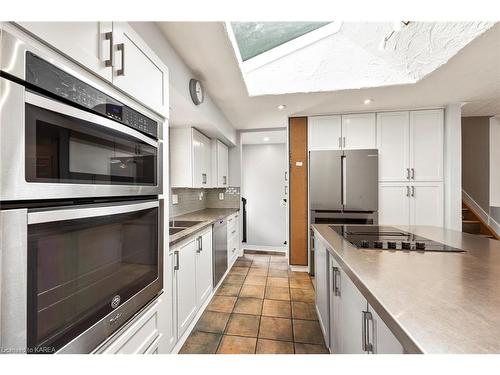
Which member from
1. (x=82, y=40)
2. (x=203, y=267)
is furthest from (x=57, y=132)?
(x=203, y=267)

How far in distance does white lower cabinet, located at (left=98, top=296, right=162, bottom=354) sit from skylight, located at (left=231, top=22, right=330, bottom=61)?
85.2 inches

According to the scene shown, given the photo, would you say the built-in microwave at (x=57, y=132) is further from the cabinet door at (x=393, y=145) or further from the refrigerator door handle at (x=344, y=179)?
the cabinet door at (x=393, y=145)

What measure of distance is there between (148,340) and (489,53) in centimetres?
315

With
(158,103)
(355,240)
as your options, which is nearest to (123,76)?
(158,103)

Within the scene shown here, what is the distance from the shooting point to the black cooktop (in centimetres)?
119

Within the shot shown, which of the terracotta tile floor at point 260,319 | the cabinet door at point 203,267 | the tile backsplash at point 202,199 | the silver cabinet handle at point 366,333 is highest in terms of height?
the tile backsplash at point 202,199

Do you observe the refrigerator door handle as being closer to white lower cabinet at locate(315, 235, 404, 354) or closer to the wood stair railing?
white lower cabinet at locate(315, 235, 404, 354)

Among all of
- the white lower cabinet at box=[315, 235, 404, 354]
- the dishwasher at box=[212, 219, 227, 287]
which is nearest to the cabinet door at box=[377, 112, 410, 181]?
the white lower cabinet at box=[315, 235, 404, 354]

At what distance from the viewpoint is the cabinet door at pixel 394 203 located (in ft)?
9.76

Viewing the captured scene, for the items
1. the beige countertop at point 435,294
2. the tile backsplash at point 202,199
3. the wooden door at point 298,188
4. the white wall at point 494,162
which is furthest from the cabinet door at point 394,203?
the tile backsplash at point 202,199

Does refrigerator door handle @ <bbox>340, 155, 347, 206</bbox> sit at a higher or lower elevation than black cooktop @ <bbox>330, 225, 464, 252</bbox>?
higher

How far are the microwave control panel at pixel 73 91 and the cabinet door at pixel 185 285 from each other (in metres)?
1.06

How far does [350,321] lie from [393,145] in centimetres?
276

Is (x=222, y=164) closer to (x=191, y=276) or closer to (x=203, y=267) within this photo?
(x=203, y=267)
